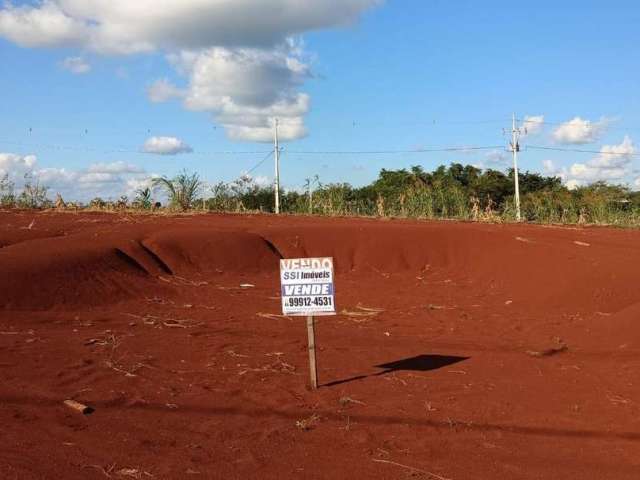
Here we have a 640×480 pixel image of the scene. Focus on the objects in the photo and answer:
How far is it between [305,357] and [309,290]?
1613 millimetres

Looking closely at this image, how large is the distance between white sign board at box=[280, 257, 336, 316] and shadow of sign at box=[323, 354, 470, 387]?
1.01 m

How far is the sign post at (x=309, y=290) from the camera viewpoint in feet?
21.7

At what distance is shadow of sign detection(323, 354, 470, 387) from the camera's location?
751cm

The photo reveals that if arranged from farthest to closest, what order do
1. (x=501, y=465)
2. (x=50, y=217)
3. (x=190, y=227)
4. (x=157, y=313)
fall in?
1. (x=50, y=217)
2. (x=190, y=227)
3. (x=157, y=313)
4. (x=501, y=465)

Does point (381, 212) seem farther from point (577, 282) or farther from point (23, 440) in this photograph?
point (23, 440)

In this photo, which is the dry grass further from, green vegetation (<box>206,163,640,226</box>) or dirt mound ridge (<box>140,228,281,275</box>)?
green vegetation (<box>206,163,640,226</box>)

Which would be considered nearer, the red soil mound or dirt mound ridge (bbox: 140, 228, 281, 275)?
the red soil mound

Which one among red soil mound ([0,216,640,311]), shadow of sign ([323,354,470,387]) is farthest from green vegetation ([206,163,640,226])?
shadow of sign ([323,354,470,387])

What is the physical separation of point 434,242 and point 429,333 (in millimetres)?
7158

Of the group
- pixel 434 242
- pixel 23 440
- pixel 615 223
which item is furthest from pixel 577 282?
pixel 615 223

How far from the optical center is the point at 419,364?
25.6 feet

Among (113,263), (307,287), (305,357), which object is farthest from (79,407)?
(113,263)

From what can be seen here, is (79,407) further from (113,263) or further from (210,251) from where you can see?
(210,251)

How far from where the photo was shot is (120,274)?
12.5m
